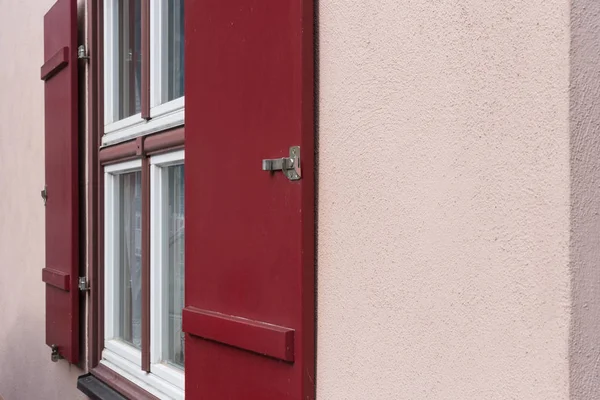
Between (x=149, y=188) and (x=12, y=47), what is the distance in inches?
98.0

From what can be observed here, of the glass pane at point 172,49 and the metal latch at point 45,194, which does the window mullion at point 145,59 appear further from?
the metal latch at point 45,194

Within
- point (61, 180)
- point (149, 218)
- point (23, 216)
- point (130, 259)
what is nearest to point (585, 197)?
point (149, 218)

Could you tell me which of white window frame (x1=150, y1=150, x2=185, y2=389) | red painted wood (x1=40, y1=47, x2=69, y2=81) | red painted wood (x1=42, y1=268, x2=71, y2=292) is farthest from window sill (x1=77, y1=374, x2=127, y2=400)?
A: red painted wood (x1=40, y1=47, x2=69, y2=81)

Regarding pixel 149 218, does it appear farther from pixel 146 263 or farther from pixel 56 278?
pixel 56 278

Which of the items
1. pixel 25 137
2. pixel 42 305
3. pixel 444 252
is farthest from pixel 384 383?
pixel 25 137

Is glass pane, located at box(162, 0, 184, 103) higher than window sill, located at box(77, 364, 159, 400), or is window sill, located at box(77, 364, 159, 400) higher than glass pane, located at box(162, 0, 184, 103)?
glass pane, located at box(162, 0, 184, 103)

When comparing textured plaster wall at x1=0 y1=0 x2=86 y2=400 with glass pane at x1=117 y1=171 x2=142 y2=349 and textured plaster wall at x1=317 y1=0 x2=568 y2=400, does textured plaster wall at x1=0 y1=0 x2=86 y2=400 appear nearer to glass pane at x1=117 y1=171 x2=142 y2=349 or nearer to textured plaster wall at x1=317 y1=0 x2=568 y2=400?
glass pane at x1=117 y1=171 x2=142 y2=349

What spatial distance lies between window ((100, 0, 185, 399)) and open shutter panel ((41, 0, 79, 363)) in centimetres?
23

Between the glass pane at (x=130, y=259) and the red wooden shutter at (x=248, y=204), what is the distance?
40.9 inches

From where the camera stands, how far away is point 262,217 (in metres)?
1.66

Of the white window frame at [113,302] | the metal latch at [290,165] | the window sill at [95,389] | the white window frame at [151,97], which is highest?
the white window frame at [151,97]

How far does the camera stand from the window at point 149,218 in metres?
2.57

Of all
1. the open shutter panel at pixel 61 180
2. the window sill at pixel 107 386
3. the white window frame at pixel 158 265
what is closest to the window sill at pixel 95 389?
the window sill at pixel 107 386

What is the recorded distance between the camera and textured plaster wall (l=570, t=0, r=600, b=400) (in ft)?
3.38
